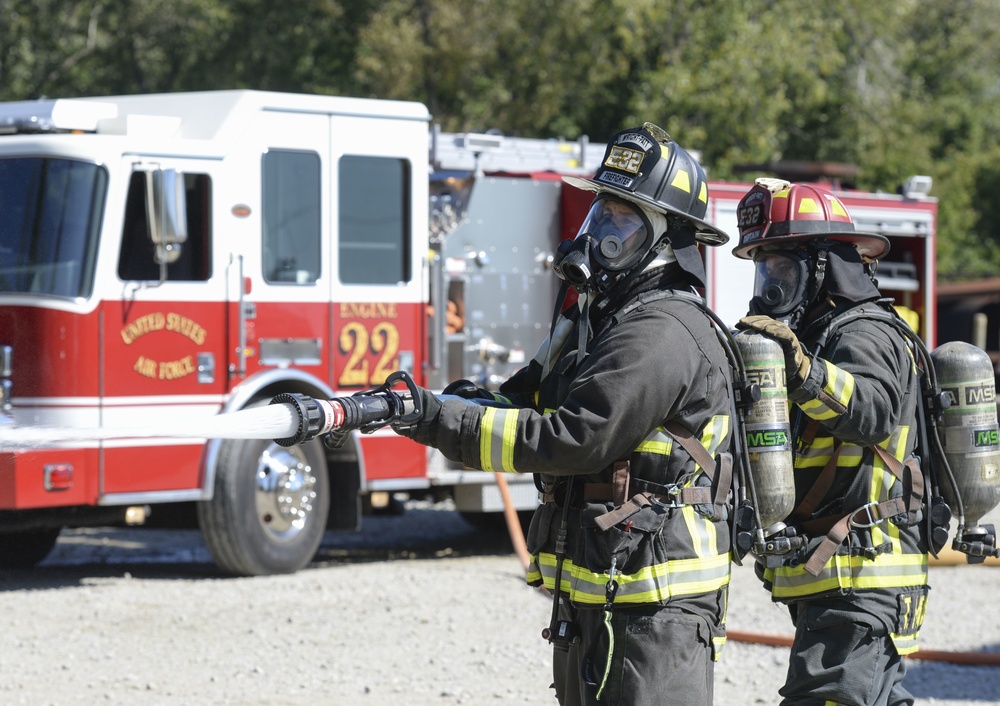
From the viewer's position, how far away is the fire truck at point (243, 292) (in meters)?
7.98

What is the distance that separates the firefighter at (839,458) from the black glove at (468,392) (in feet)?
2.77

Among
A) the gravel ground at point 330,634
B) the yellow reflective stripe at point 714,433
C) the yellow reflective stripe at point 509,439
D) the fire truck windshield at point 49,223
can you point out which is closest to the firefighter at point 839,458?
the yellow reflective stripe at point 714,433

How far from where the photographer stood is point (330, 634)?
7.12m

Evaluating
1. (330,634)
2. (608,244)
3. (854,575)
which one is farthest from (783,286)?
(330,634)

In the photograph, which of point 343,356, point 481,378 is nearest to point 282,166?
point 343,356

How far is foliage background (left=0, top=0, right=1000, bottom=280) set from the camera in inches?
808

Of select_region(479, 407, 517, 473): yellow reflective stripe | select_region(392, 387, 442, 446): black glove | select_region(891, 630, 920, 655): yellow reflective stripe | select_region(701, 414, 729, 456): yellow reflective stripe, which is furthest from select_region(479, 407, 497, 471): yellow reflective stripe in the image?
select_region(891, 630, 920, 655): yellow reflective stripe

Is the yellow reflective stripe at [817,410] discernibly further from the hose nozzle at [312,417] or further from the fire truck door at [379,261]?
the fire truck door at [379,261]

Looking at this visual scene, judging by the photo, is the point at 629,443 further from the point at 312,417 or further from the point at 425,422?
the point at 312,417

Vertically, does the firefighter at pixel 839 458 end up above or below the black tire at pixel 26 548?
above

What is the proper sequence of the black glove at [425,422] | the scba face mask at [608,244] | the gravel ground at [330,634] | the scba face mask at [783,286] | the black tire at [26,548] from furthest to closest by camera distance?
the black tire at [26,548], the gravel ground at [330,634], the scba face mask at [783,286], the scba face mask at [608,244], the black glove at [425,422]

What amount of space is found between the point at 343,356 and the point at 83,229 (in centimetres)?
184

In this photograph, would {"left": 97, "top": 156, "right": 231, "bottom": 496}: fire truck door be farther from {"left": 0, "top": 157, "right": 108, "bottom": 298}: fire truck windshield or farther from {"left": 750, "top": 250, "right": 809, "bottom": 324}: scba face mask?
{"left": 750, "top": 250, "right": 809, "bottom": 324}: scba face mask

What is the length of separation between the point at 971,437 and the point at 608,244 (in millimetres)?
1563
